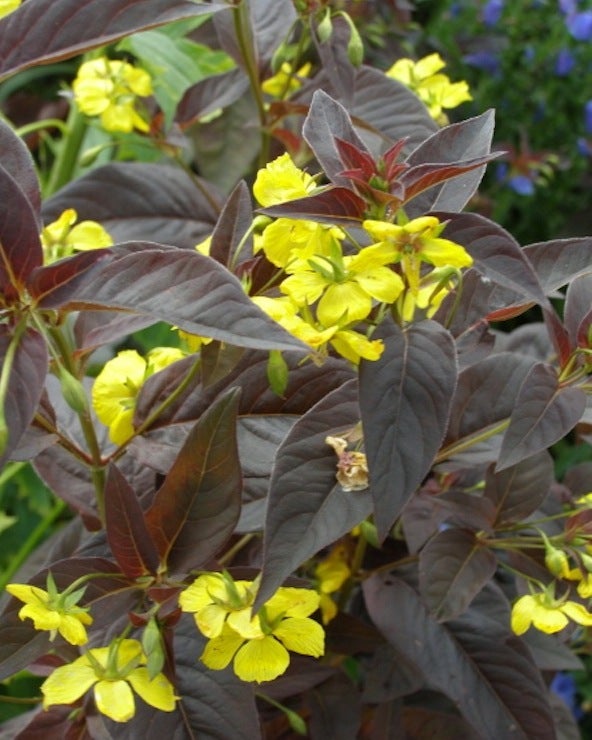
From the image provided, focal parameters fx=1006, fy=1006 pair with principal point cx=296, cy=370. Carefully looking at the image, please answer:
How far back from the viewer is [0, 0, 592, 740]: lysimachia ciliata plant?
53cm

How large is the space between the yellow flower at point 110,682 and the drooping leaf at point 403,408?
0.17 m

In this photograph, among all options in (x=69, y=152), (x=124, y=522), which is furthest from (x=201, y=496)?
(x=69, y=152)

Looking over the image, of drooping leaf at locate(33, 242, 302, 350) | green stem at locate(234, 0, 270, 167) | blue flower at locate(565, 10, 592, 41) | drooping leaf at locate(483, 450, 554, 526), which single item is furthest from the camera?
blue flower at locate(565, 10, 592, 41)

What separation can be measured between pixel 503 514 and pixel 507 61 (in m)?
1.47

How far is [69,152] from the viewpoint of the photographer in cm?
142

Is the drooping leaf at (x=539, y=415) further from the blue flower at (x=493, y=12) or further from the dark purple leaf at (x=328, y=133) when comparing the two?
the blue flower at (x=493, y=12)

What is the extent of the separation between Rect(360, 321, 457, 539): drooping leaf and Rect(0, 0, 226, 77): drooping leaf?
0.23 meters

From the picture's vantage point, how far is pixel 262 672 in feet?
1.84

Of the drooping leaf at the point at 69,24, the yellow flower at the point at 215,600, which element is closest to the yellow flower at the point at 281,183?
the drooping leaf at the point at 69,24

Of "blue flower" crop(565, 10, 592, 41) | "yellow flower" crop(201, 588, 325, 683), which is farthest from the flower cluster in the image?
"blue flower" crop(565, 10, 592, 41)

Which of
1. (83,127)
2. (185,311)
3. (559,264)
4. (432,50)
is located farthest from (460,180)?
(432,50)

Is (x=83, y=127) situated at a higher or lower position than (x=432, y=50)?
higher

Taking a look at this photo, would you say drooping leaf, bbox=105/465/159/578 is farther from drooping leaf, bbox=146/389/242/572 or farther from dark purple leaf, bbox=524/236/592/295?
dark purple leaf, bbox=524/236/592/295

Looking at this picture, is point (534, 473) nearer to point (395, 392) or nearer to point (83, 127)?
point (395, 392)
